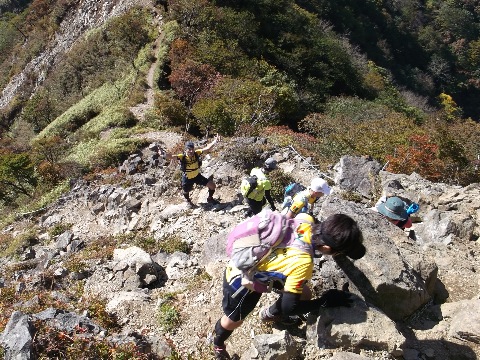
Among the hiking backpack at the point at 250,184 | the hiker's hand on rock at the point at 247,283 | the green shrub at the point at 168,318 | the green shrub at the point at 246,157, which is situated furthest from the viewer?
the green shrub at the point at 246,157

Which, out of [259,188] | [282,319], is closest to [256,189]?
[259,188]

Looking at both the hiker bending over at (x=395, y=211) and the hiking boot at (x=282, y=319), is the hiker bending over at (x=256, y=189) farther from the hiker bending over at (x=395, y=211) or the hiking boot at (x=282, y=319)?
the hiking boot at (x=282, y=319)

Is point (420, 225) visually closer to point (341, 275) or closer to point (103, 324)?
point (341, 275)

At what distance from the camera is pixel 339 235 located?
11.5 feet

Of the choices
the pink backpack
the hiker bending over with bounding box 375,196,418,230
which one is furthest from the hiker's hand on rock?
the hiker bending over with bounding box 375,196,418,230

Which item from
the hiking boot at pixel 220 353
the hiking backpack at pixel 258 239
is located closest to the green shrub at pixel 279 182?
the hiking boot at pixel 220 353

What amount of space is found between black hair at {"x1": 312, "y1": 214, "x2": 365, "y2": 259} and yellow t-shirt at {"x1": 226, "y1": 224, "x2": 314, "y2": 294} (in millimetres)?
141

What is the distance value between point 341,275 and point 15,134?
3312 cm

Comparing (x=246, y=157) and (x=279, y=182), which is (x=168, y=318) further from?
(x=246, y=157)

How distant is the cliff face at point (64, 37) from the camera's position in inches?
1419

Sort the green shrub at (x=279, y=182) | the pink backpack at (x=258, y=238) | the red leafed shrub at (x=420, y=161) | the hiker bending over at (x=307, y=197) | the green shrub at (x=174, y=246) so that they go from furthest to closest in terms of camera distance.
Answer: the red leafed shrub at (x=420, y=161) < the green shrub at (x=279, y=182) < the green shrub at (x=174, y=246) < the hiker bending over at (x=307, y=197) < the pink backpack at (x=258, y=238)

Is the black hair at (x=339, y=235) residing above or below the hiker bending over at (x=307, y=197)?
above

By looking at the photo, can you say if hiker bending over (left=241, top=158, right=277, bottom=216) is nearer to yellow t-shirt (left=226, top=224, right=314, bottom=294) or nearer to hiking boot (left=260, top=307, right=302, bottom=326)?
hiking boot (left=260, top=307, right=302, bottom=326)

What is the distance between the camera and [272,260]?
3.70 metres
